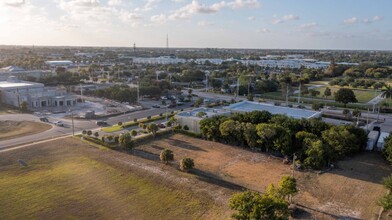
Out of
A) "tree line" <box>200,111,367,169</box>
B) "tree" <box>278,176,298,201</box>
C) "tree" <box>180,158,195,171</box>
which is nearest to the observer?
"tree" <box>278,176,298,201</box>

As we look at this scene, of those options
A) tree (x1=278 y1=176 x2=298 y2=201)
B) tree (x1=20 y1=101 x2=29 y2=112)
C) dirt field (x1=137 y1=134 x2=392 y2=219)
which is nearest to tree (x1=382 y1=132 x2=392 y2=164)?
dirt field (x1=137 y1=134 x2=392 y2=219)

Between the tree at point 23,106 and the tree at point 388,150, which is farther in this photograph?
the tree at point 23,106

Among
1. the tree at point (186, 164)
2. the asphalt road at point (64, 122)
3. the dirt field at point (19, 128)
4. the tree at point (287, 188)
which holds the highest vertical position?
the tree at point (287, 188)

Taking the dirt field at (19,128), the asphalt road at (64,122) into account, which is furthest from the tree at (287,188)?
the dirt field at (19,128)

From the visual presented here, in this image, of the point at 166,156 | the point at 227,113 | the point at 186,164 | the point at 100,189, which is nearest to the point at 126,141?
the point at 166,156

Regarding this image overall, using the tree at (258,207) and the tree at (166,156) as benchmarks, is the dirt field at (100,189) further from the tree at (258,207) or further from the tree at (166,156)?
the tree at (258,207)

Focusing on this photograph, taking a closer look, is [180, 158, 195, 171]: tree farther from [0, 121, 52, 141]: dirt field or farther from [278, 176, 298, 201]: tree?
[0, 121, 52, 141]: dirt field

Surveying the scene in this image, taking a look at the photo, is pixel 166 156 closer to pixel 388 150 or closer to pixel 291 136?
pixel 291 136
